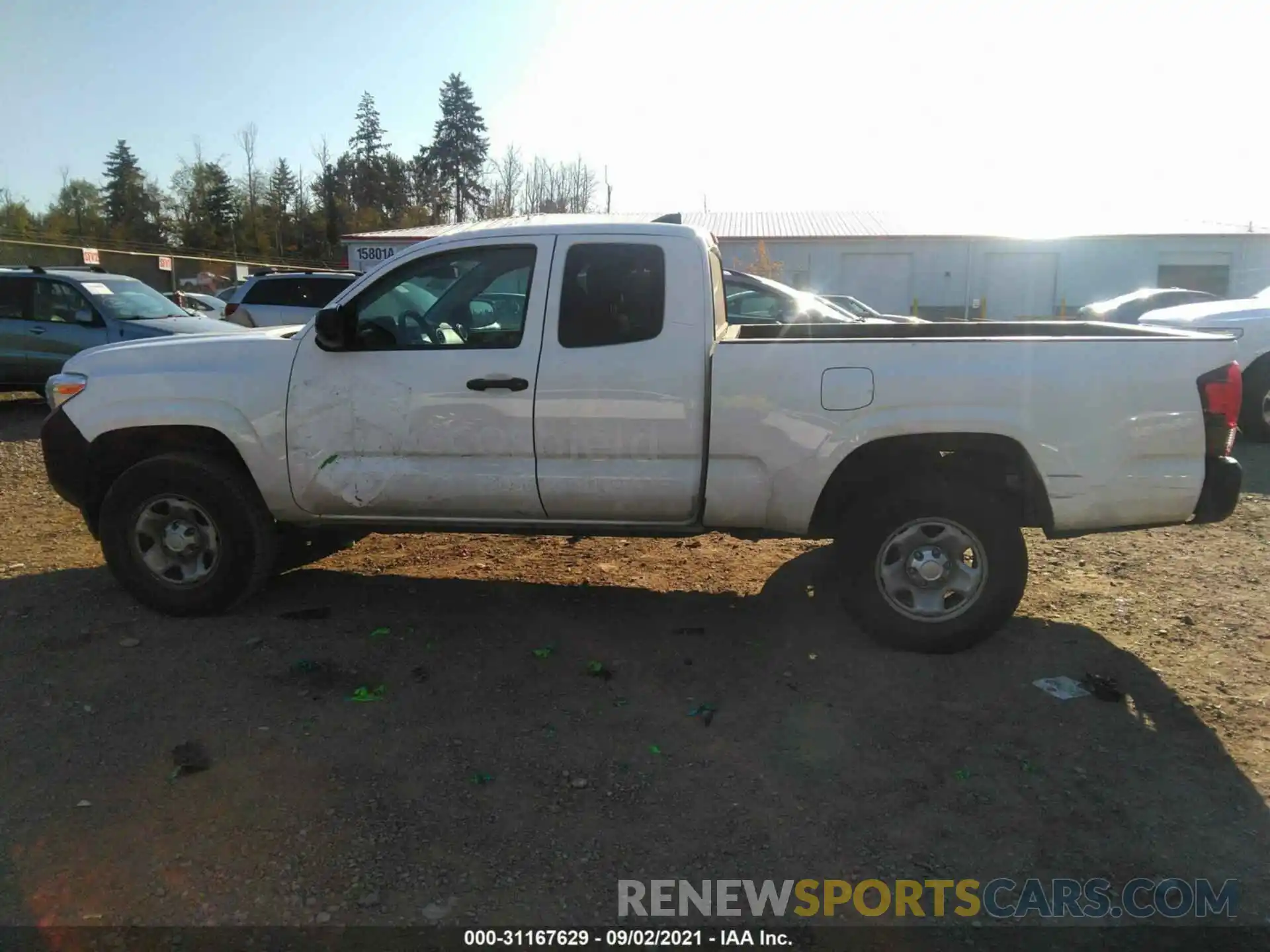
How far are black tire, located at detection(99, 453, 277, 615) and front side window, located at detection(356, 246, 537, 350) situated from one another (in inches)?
42.1

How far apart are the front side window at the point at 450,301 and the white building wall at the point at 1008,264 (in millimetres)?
27875

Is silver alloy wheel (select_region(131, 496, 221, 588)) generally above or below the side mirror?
below

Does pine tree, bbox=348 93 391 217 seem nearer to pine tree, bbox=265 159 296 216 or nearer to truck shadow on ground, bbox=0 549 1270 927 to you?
pine tree, bbox=265 159 296 216

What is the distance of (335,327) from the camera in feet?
14.5

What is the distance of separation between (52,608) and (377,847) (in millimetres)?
3194

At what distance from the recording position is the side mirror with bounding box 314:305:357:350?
174 inches

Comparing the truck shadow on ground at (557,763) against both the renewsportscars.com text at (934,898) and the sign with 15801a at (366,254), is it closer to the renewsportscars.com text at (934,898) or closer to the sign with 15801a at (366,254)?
the renewsportscars.com text at (934,898)

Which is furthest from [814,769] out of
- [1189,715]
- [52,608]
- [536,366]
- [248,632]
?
[52,608]

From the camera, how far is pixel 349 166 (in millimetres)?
66250

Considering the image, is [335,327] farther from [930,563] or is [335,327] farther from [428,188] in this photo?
[428,188]

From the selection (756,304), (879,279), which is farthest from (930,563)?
(879,279)

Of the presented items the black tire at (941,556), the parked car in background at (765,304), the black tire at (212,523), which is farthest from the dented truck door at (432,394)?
the parked car in background at (765,304)

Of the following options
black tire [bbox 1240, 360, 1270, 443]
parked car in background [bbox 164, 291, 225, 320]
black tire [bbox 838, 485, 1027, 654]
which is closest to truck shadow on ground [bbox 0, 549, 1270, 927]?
black tire [bbox 838, 485, 1027, 654]

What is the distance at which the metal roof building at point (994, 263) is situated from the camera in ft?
104
